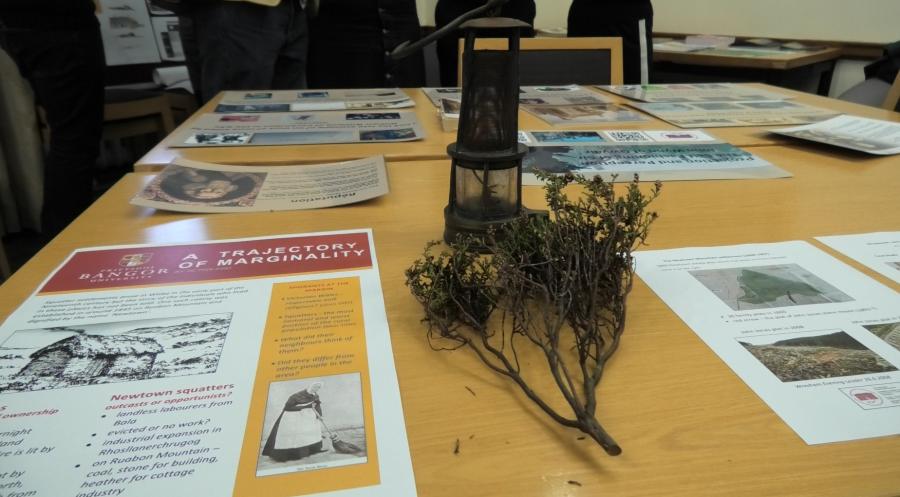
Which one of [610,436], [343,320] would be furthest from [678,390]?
[343,320]

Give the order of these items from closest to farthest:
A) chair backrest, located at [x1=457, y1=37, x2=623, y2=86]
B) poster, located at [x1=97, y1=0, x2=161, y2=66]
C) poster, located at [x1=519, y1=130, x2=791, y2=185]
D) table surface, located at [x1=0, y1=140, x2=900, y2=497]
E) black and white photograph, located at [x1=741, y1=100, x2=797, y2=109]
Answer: table surface, located at [x1=0, y1=140, x2=900, y2=497] < poster, located at [x1=519, y1=130, x2=791, y2=185] < black and white photograph, located at [x1=741, y1=100, x2=797, y2=109] < chair backrest, located at [x1=457, y1=37, x2=623, y2=86] < poster, located at [x1=97, y1=0, x2=161, y2=66]

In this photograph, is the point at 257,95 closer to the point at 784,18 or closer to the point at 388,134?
the point at 388,134

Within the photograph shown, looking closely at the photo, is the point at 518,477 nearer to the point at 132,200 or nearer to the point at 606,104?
the point at 132,200

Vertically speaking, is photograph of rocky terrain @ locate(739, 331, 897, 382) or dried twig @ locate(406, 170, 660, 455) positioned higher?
dried twig @ locate(406, 170, 660, 455)

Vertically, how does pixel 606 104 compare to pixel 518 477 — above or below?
above

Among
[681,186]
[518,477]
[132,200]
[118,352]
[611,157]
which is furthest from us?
[611,157]

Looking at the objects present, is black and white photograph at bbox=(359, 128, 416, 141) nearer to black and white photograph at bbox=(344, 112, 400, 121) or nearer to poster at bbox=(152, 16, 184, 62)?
black and white photograph at bbox=(344, 112, 400, 121)

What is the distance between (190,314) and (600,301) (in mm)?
364

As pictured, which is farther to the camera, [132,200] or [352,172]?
[352,172]

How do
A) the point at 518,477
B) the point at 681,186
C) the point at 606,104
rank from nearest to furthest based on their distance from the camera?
the point at 518,477, the point at 681,186, the point at 606,104

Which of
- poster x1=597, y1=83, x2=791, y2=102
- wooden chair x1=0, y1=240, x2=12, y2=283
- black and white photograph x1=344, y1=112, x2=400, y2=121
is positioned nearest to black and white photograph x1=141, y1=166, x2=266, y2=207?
black and white photograph x1=344, y1=112, x2=400, y2=121

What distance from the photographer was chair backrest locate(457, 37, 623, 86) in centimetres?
164

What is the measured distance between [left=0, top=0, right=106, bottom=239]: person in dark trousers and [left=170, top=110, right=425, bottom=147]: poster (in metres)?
0.77

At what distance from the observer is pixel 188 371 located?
42 centimetres
